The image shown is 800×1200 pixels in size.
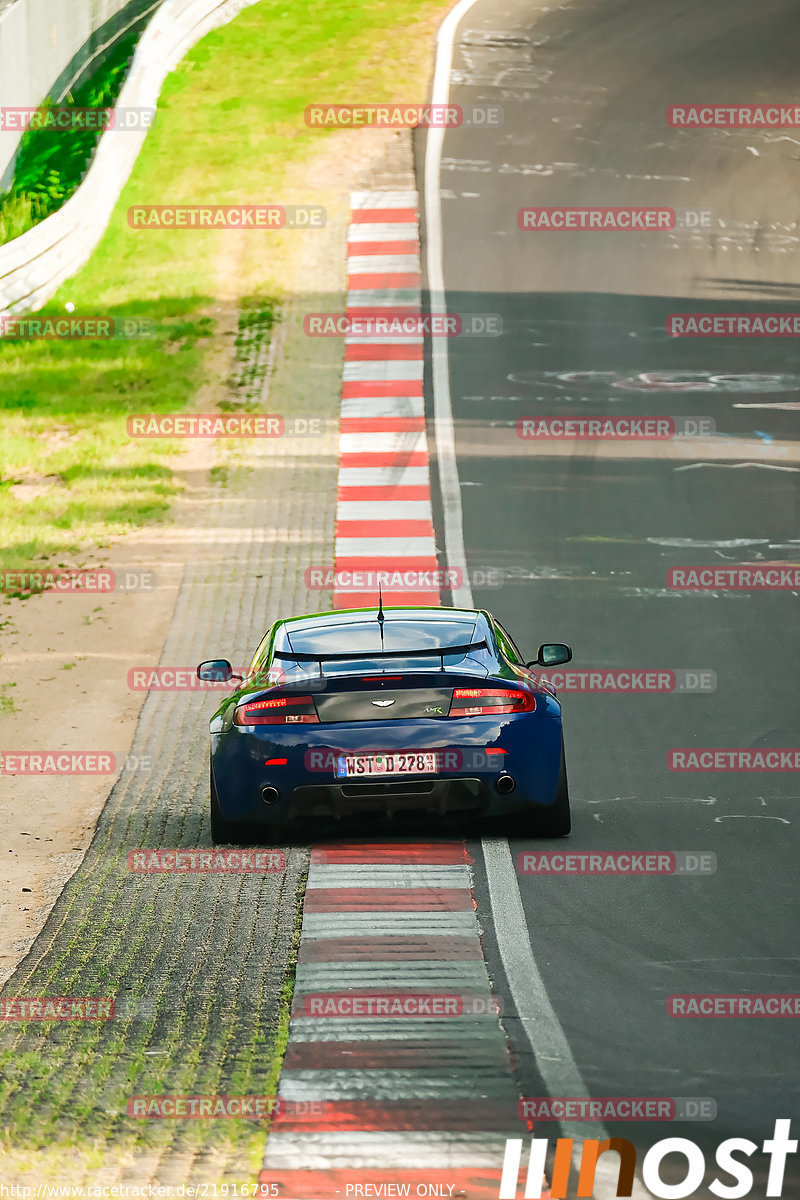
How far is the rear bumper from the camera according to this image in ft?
29.4

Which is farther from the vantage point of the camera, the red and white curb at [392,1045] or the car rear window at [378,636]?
the car rear window at [378,636]

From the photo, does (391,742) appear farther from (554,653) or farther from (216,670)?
(216,670)

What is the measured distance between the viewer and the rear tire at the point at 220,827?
9438mm

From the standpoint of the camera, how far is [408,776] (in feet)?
29.3

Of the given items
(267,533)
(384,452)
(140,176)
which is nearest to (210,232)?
(140,176)

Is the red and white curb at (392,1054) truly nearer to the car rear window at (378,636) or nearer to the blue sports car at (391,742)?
the blue sports car at (391,742)

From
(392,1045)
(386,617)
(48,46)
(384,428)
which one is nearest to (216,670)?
(386,617)

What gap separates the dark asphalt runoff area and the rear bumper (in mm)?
478

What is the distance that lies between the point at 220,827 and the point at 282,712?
0.87 m

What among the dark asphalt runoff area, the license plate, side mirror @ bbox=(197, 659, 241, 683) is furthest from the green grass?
the license plate

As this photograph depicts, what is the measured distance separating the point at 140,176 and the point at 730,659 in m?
21.9

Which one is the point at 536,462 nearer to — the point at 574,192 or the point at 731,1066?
the point at 574,192

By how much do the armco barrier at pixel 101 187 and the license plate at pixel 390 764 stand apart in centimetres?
1985

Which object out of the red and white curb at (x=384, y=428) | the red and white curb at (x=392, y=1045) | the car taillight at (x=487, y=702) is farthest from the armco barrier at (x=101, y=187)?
the red and white curb at (x=392, y=1045)
